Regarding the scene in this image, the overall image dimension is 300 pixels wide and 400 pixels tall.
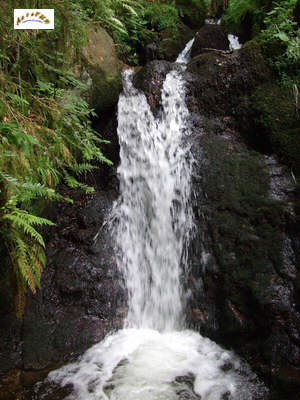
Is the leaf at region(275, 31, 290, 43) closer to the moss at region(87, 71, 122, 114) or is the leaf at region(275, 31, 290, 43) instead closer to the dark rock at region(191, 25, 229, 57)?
the dark rock at region(191, 25, 229, 57)

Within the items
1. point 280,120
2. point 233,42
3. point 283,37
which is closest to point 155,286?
point 280,120

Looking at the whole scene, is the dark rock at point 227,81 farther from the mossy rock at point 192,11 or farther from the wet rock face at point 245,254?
the mossy rock at point 192,11

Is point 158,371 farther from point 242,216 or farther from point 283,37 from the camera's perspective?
point 283,37

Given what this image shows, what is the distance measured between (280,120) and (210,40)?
14.0 feet

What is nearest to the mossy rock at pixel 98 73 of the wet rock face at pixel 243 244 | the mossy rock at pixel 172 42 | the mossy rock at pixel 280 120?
the wet rock face at pixel 243 244

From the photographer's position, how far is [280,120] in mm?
5141

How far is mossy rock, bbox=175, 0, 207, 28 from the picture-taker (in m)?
10.1

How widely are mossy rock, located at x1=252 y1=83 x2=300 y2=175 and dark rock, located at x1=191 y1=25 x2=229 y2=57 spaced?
330 cm

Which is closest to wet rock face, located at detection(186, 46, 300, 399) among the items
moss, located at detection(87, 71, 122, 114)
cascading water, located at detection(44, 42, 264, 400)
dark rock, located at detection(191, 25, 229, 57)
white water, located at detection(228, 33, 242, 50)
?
cascading water, located at detection(44, 42, 264, 400)

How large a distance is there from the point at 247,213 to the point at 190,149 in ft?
5.08

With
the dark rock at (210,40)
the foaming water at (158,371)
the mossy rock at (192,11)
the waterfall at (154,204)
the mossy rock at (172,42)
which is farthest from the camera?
the mossy rock at (192,11)

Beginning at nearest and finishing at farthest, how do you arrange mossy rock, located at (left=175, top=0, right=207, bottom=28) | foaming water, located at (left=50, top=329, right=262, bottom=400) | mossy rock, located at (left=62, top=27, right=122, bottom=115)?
foaming water, located at (left=50, top=329, right=262, bottom=400), mossy rock, located at (left=62, top=27, right=122, bottom=115), mossy rock, located at (left=175, top=0, right=207, bottom=28)

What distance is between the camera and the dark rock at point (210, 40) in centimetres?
814

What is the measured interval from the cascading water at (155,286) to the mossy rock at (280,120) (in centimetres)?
137
